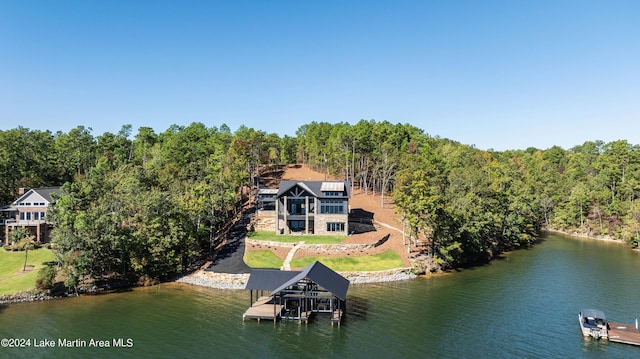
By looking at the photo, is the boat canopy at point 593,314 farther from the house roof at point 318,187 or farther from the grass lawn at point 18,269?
the grass lawn at point 18,269

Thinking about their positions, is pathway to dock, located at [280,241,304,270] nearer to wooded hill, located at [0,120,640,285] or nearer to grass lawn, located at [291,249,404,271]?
grass lawn, located at [291,249,404,271]

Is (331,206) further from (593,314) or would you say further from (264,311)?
(593,314)

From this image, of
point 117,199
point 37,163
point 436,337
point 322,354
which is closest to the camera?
point 322,354

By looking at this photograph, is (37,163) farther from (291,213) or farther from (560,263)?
(560,263)

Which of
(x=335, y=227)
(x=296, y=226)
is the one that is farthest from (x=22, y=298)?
(x=335, y=227)

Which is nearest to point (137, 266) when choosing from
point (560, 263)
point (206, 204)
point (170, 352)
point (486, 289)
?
point (206, 204)

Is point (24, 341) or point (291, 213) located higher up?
point (291, 213)

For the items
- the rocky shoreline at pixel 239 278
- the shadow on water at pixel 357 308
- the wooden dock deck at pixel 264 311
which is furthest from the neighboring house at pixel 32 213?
the shadow on water at pixel 357 308
